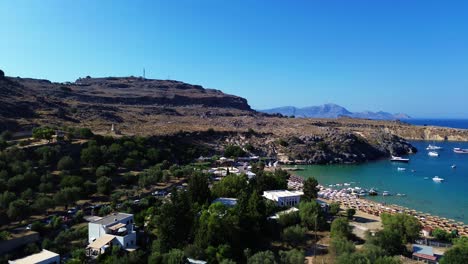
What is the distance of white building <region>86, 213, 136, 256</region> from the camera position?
2292 cm

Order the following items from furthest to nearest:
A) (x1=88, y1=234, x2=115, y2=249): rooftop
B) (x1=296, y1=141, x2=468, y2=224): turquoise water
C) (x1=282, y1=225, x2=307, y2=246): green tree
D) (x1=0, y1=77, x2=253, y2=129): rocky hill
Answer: (x1=0, y1=77, x2=253, y2=129): rocky hill → (x1=296, y1=141, x2=468, y2=224): turquoise water → (x1=282, y1=225, x2=307, y2=246): green tree → (x1=88, y1=234, x2=115, y2=249): rooftop

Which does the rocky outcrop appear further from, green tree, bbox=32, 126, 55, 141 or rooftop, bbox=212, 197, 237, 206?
rooftop, bbox=212, 197, 237, 206

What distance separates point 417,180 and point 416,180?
0.16 metres

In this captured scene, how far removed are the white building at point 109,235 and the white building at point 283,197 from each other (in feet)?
48.0

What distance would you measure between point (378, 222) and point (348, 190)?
14.5 metres

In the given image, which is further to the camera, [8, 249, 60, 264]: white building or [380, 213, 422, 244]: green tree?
[380, 213, 422, 244]: green tree

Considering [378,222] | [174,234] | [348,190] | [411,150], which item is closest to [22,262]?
[174,234]

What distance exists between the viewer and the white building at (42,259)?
20609 mm

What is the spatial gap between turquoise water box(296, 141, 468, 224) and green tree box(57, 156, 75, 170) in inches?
1321

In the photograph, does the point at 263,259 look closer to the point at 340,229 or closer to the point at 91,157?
the point at 340,229

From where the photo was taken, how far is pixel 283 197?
34688 mm

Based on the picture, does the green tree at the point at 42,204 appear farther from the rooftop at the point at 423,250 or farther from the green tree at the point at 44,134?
the rooftop at the point at 423,250

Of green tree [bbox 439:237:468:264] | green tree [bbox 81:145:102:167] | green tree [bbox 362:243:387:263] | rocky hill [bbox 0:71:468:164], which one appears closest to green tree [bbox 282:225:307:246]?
green tree [bbox 362:243:387:263]

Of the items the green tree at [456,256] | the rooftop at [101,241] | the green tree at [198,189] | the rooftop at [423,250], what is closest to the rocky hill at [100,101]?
the green tree at [198,189]
